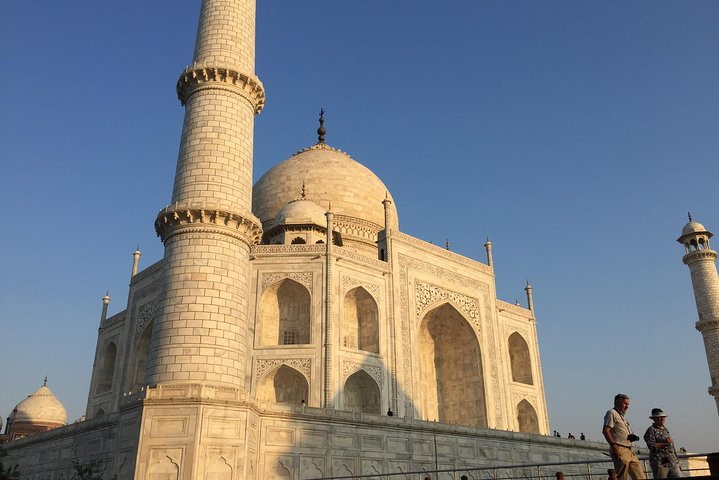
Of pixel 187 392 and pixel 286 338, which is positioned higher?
pixel 286 338

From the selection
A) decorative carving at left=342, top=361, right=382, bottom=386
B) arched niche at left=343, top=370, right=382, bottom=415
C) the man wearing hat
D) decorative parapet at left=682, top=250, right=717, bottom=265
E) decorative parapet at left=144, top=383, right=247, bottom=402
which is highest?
decorative parapet at left=682, top=250, right=717, bottom=265

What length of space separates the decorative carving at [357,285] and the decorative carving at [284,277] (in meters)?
1.18

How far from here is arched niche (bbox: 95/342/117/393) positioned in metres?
24.9

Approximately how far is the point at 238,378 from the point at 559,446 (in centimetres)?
1164

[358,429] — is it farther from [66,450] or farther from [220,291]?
[66,450]

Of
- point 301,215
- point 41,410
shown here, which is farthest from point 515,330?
point 41,410

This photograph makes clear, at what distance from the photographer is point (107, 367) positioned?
25.4m

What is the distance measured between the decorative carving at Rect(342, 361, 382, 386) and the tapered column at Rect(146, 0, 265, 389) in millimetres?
8963

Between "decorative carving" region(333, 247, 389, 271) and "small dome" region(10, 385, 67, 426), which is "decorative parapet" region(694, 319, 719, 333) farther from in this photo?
"small dome" region(10, 385, 67, 426)

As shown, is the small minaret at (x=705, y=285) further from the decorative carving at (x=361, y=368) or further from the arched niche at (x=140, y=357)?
the arched niche at (x=140, y=357)

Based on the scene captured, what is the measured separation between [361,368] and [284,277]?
400 cm

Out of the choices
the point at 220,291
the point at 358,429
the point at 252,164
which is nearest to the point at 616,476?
the point at 220,291

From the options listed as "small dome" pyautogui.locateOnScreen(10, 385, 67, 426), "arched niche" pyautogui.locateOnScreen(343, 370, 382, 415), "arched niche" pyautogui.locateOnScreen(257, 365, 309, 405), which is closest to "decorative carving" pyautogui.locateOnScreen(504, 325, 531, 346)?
"arched niche" pyautogui.locateOnScreen(343, 370, 382, 415)

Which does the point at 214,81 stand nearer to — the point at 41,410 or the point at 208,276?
the point at 208,276
